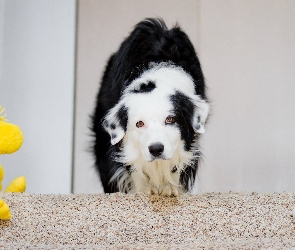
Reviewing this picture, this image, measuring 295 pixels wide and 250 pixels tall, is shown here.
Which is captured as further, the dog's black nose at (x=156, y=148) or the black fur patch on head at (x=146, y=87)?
the black fur patch on head at (x=146, y=87)

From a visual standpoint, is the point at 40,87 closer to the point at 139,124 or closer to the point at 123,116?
the point at 123,116

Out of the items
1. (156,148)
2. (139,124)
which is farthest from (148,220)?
(139,124)

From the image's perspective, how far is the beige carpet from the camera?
1576 mm

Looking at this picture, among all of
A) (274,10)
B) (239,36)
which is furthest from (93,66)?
(274,10)

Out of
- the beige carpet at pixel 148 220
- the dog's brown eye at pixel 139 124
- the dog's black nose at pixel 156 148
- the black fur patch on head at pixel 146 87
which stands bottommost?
the beige carpet at pixel 148 220

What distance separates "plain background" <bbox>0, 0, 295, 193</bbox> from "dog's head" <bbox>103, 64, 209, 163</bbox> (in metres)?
0.90

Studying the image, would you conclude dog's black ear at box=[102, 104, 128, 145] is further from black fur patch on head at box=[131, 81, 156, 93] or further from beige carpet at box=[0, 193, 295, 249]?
beige carpet at box=[0, 193, 295, 249]

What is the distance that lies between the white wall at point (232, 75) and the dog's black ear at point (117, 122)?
38.5 inches

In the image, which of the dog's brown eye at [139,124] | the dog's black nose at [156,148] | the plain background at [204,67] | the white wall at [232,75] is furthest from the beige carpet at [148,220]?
the white wall at [232,75]

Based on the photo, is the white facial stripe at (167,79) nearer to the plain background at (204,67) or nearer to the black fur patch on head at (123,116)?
the black fur patch on head at (123,116)

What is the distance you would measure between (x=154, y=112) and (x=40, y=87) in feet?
3.96

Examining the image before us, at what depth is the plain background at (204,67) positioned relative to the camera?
279cm

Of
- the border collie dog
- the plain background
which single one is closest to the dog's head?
the border collie dog

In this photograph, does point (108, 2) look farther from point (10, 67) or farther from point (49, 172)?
point (49, 172)
